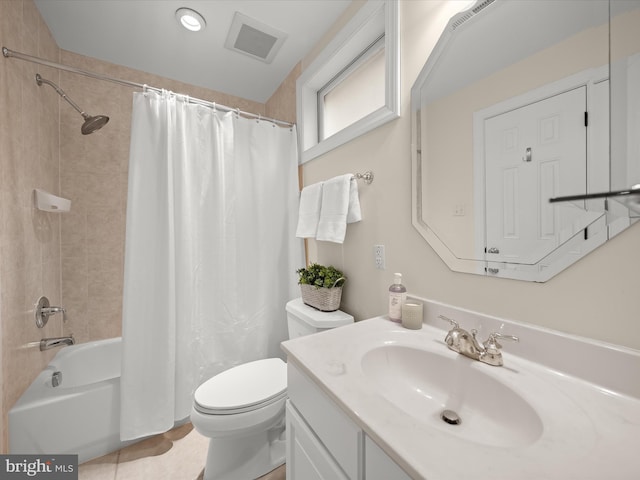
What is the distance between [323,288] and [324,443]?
731 millimetres

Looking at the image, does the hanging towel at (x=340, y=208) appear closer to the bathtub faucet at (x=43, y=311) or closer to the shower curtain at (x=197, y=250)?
the shower curtain at (x=197, y=250)

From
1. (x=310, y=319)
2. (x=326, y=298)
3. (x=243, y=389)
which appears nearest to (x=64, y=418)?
(x=243, y=389)

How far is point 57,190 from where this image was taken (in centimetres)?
164

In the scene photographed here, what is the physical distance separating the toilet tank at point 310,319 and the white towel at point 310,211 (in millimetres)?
409

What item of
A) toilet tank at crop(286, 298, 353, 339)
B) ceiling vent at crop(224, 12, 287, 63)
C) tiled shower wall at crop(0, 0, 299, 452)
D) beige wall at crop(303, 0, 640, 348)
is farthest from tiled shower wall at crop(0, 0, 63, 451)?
beige wall at crop(303, 0, 640, 348)

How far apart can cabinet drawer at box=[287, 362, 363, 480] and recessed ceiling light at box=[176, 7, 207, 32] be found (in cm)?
181

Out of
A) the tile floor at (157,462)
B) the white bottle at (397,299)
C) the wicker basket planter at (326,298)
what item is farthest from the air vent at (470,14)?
the tile floor at (157,462)

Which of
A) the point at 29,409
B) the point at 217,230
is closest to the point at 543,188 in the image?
the point at 217,230

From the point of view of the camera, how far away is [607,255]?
575 millimetres

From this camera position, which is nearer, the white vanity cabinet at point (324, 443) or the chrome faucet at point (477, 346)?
the white vanity cabinet at point (324, 443)

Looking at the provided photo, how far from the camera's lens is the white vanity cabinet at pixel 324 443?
464 millimetres

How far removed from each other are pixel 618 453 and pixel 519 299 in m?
0.38

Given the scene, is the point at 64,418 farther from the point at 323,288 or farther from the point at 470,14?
the point at 470,14

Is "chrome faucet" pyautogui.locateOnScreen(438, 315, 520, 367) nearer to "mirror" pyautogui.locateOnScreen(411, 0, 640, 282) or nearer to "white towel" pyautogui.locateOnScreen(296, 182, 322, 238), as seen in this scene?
"mirror" pyautogui.locateOnScreen(411, 0, 640, 282)
